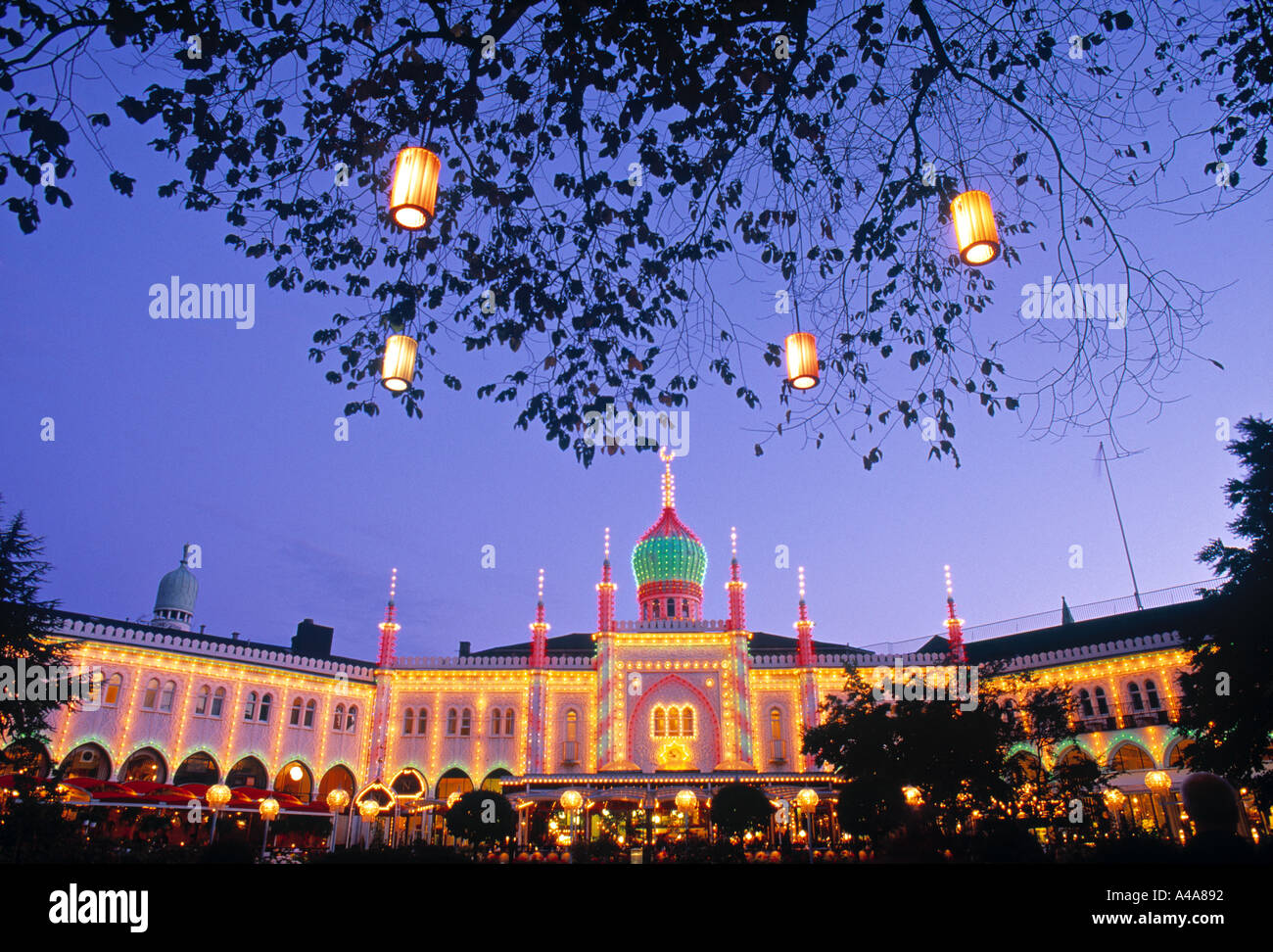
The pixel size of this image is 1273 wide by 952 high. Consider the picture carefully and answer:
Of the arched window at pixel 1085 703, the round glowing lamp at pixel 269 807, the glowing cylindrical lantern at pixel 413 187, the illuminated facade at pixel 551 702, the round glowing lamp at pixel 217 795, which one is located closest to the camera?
the glowing cylindrical lantern at pixel 413 187

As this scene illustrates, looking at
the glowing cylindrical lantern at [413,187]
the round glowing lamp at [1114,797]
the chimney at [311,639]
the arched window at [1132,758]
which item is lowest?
the round glowing lamp at [1114,797]

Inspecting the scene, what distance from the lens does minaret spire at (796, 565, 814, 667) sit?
3800 centimetres

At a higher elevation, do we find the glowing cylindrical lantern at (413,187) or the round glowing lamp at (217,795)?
the glowing cylindrical lantern at (413,187)

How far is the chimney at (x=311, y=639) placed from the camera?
135 feet

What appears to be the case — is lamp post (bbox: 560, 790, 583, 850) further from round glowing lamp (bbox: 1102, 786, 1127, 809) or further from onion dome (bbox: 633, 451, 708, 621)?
round glowing lamp (bbox: 1102, 786, 1127, 809)

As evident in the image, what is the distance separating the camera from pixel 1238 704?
70.7ft

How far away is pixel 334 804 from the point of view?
30.6 meters

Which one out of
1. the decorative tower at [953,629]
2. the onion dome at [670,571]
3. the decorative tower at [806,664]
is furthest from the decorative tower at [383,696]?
the decorative tower at [953,629]

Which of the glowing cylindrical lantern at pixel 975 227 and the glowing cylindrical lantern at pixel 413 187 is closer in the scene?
the glowing cylindrical lantern at pixel 413 187

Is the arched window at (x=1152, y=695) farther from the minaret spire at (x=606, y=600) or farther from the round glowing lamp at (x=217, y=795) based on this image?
the round glowing lamp at (x=217, y=795)

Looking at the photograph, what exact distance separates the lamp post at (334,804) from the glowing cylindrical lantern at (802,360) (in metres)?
28.3

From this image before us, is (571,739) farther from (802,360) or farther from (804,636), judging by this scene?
(802,360)

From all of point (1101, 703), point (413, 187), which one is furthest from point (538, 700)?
point (413, 187)
